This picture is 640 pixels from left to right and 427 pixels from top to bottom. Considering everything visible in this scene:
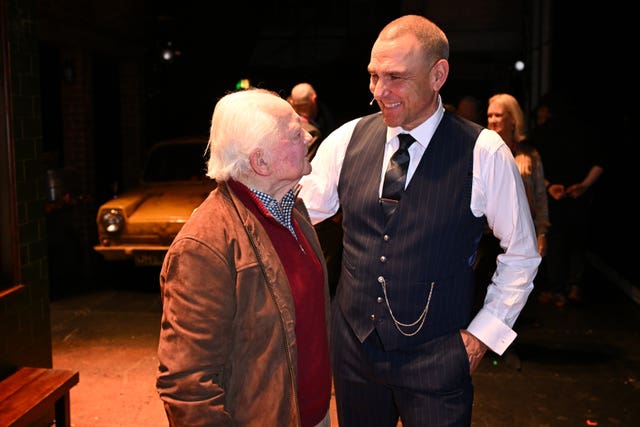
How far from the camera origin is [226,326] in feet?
6.72

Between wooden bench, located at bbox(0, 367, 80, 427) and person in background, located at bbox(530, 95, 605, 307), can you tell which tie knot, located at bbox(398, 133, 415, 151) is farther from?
person in background, located at bbox(530, 95, 605, 307)

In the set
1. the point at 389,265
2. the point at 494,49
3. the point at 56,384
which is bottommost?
the point at 56,384

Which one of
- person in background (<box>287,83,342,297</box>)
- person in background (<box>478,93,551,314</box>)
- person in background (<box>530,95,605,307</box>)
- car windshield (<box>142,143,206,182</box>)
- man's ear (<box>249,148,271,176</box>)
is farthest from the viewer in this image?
car windshield (<box>142,143,206,182</box>)

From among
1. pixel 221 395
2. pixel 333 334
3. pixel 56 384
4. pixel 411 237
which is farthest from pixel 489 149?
→ pixel 56 384

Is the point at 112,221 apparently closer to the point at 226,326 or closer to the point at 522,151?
the point at 522,151

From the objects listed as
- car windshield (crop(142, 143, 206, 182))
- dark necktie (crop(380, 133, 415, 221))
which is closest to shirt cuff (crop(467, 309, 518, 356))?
dark necktie (crop(380, 133, 415, 221))

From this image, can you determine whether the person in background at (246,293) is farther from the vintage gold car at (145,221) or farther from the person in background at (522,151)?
the vintage gold car at (145,221)

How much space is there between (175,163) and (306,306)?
6646 millimetres

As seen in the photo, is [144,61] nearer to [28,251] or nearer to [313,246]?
[28,251]

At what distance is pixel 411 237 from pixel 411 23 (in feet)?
2.51

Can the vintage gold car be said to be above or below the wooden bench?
above

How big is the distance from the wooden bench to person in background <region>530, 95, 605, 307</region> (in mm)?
5161

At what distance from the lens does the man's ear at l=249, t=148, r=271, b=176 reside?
7.17 ft

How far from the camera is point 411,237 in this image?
2553 mm
